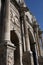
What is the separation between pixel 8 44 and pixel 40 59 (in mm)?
9087

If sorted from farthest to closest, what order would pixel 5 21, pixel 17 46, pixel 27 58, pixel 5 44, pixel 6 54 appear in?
1. pixel 17 46
2. pixel 27 58
3. pixel 5 21
4. pixel 5 44
5. pixel 6 54

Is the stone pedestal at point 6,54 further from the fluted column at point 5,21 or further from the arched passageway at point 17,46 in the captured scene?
the arched passageway at point 17,46

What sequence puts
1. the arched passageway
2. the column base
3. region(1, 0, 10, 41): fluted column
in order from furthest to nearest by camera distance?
1. the column base
2. the arched passageway
3. region(1, 0, 10, 41): fluted column

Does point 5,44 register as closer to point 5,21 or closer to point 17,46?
point 5,21

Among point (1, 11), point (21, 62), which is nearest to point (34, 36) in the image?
point (21, 62)

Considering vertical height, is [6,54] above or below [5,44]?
below

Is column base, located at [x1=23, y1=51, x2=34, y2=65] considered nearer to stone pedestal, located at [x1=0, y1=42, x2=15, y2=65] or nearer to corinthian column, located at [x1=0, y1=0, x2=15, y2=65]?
corinthian column, located at [x1=0, y1=0, x2=15, y2=65]

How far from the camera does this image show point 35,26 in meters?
20.8

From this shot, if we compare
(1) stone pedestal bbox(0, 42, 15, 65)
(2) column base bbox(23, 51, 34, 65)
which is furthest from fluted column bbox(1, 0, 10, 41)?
(2) column base bbox(23, 51, 34, 65)

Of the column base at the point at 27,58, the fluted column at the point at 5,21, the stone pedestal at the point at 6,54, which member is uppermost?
the fluted column at the point at 5,21

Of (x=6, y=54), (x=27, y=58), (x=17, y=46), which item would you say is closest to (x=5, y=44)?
(x=6, y=54)

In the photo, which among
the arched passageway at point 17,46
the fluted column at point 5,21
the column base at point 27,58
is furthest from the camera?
the column base at point 27,58

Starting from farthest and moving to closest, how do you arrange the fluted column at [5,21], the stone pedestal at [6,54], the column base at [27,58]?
the column base at [27,58] < the fluted column at [5,21] < the stone pedestal at [6,54]

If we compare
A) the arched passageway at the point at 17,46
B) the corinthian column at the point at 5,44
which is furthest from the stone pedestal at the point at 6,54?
the arched passageway at the point at 17,46
